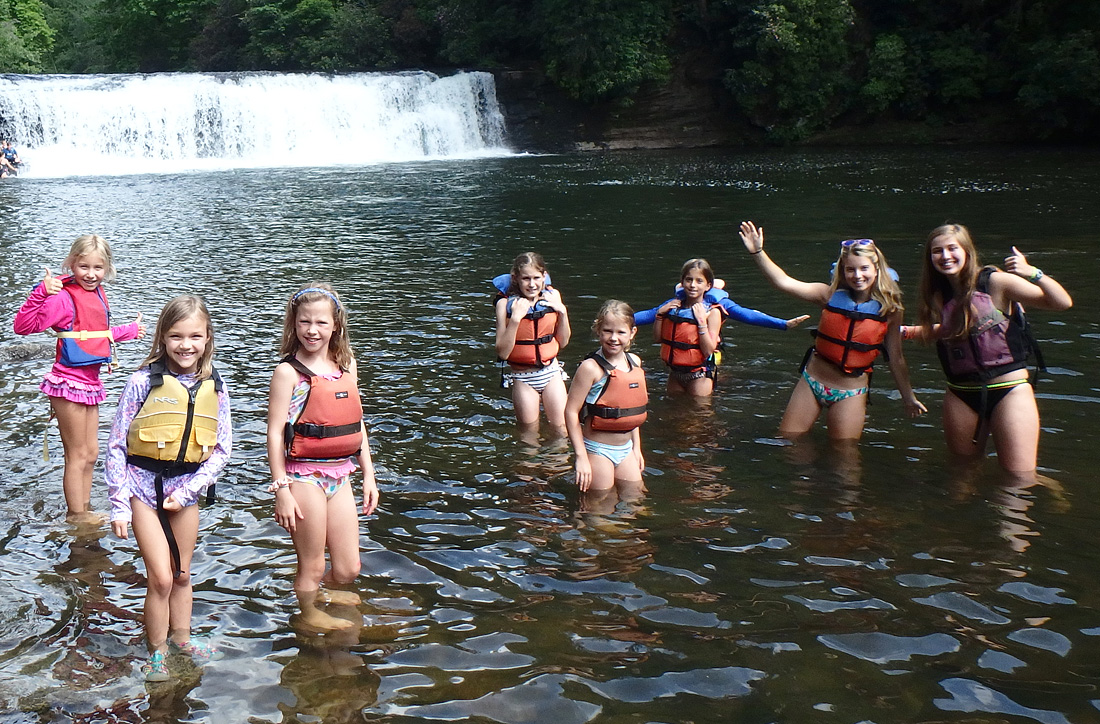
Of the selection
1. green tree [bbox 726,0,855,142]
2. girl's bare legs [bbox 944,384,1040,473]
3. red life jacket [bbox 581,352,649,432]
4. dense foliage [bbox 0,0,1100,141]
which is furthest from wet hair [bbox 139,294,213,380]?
green tree [bbox 726,0,855,142]

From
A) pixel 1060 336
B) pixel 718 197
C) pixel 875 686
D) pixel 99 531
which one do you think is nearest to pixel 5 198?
pixel 718 197

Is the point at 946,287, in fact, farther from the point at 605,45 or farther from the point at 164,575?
the point at 605,45

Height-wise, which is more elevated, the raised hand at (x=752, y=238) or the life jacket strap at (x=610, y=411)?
the raised hand at (x=752, y=238)

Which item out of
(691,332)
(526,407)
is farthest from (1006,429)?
(526,407)

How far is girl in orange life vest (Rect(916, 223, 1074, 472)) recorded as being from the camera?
255 inches

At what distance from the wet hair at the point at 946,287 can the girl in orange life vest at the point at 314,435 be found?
374 cm

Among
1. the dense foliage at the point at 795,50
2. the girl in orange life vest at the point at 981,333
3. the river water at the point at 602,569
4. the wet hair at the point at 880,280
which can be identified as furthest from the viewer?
the dense foliage at the point at 795,50

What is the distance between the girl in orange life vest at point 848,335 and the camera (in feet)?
23.1

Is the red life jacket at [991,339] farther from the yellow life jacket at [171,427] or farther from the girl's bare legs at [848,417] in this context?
the yellow life jacket at [171,427]

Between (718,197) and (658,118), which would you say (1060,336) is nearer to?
(718,197)

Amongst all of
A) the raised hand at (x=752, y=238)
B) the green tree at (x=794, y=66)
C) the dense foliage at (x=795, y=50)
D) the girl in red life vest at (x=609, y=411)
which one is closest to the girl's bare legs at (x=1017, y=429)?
the raised hand at (x=752, y=238)

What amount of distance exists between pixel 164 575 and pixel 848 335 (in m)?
4.78

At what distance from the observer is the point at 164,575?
452 centimetres

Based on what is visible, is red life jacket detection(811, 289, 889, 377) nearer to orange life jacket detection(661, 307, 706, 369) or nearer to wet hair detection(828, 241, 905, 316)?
wet hair detection(828, 241, 905, 316)
